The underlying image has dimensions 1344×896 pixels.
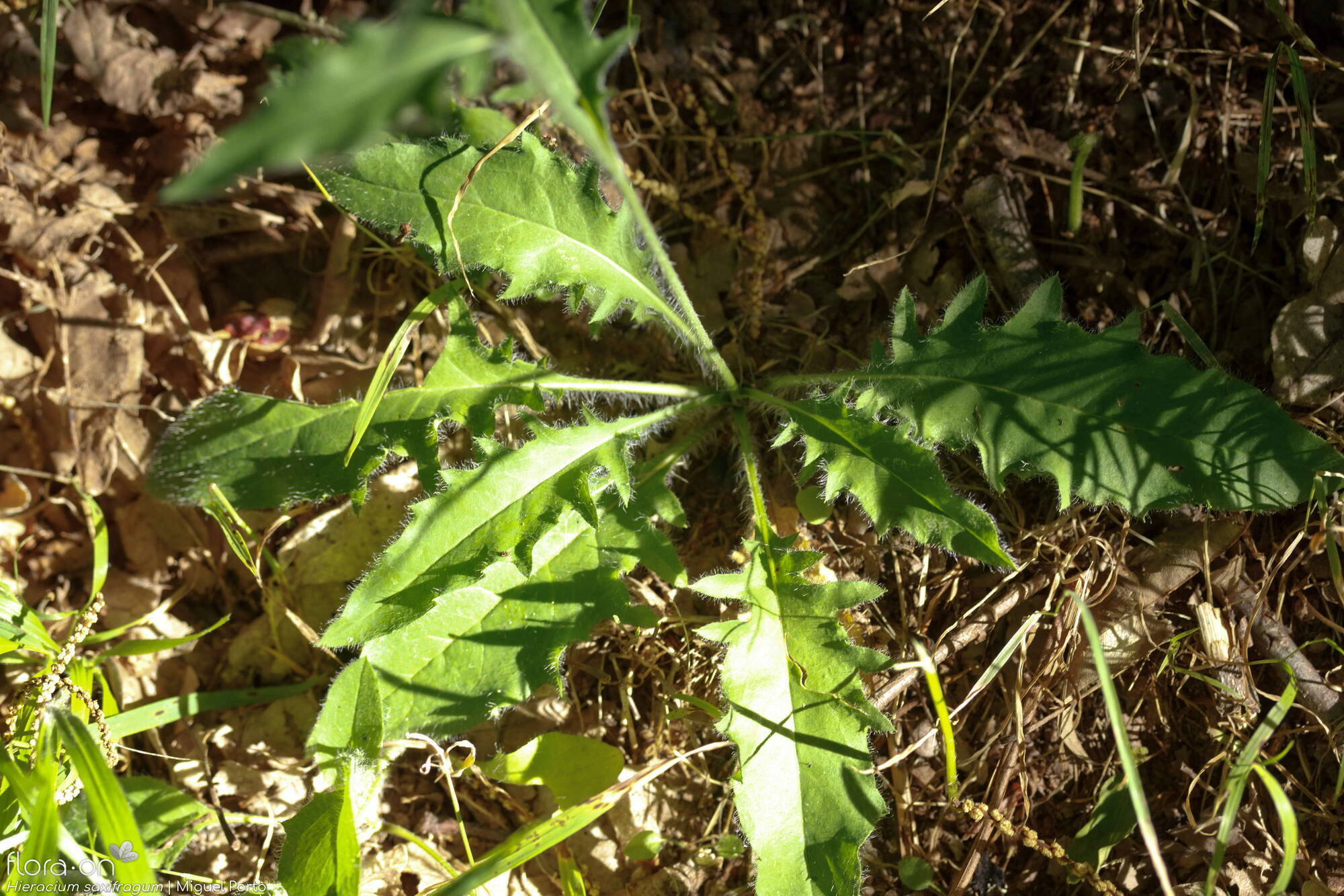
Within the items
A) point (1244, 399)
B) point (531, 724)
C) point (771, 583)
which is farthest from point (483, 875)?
point (1244, 399)

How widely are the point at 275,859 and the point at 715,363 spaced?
181 centimetres

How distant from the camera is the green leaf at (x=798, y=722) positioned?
1880 mm

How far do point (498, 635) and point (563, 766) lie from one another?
41 cm

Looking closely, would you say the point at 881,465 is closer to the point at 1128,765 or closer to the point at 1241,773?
the point at 1128,765

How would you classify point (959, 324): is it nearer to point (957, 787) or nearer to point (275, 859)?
point (957, 787)

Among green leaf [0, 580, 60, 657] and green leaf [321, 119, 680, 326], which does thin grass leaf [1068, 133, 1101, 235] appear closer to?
green leaf [321, 119, 680, 326]

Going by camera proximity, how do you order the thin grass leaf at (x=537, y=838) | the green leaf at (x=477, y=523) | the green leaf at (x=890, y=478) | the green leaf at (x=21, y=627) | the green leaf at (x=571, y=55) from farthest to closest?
the green leaf at (x=21, y=627) < the green leaf at (x=890, y=478) < the green leaf at (x=477, y=523) < the thin grass leaf at (x=537, y=838) < the green leaf at (x=571, y=55)

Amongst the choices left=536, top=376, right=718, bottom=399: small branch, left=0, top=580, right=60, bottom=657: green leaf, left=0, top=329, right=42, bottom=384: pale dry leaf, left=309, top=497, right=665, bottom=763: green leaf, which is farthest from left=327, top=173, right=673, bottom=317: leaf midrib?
left=0, top=329, right=42, bottom=384: pale dry leaf

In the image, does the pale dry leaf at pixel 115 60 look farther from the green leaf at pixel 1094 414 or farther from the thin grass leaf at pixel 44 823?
the green leaf at pixel 1094 414

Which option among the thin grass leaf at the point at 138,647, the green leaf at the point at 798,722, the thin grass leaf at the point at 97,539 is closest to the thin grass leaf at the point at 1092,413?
the green leaf at the point at 798,722

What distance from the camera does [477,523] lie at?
190cm

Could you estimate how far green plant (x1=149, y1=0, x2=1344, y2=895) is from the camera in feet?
6.28

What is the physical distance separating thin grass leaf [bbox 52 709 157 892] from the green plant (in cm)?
45

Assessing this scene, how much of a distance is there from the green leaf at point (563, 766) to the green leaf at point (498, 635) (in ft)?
0.65
